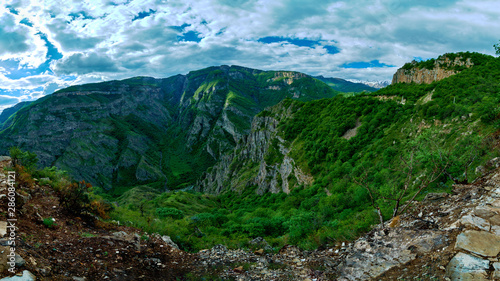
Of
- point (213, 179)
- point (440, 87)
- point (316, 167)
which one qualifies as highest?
point (440, 87)

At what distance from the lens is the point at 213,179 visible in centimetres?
15938

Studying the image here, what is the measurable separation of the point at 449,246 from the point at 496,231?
1.51 meters

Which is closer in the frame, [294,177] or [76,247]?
[76,247]

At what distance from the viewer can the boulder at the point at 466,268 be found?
6521 mm

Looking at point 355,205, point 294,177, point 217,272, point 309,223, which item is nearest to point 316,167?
point 294,177

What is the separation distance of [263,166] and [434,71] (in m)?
53.0

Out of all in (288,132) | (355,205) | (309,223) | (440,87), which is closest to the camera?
(309,223)

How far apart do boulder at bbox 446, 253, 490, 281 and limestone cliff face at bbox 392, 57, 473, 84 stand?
51.2m

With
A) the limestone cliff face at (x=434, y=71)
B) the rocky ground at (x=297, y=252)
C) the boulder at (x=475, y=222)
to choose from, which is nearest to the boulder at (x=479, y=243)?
the rocky ground at (x=297, y=252)

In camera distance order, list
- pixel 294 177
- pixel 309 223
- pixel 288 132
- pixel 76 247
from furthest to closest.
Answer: pixel 288 132 → pixel 294 177 → pixel 309 223 → pixel 76 247

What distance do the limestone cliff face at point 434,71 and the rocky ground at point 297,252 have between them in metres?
44.8

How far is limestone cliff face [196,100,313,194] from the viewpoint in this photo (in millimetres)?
57312

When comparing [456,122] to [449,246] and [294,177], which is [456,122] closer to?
[449,246]
